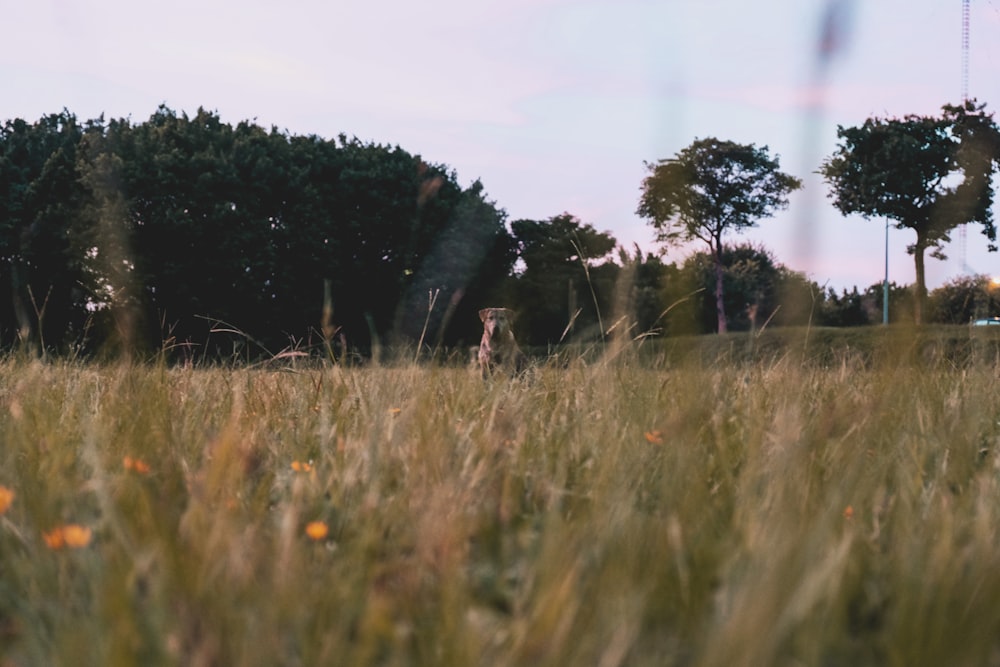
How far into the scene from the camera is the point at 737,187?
141 feet

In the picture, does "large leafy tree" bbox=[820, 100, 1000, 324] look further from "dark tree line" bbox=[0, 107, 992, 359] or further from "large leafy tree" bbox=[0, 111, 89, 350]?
"large leafy tree" bbox=[0, 111, 89, 350]

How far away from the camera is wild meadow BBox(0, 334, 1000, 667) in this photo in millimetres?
1012

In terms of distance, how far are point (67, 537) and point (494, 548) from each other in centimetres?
69

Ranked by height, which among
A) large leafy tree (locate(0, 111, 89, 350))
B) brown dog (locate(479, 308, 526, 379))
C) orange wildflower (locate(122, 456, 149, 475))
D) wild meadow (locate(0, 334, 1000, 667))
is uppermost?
large leafy tree (locate(0, 111, 89, 350))

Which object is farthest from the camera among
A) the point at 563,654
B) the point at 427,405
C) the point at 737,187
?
the point at 737,187

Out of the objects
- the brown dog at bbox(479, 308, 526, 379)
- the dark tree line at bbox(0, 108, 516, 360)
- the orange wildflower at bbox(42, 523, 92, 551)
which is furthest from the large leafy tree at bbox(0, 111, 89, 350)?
the orange wildflower at bbox(42, 523, 92, 551)

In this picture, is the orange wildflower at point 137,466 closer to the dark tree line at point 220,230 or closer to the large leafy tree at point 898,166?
the dark tree line at point 220,230

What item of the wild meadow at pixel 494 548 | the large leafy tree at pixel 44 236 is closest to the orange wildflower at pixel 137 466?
the wild meadow at pixel 494 548

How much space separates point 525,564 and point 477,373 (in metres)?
2.33

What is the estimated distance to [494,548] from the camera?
60.0 inches

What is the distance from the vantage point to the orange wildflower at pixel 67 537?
1.26 metres

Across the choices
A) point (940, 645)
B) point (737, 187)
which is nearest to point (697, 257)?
point (940, 645)

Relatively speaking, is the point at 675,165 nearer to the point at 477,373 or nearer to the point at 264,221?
the point at 477,373

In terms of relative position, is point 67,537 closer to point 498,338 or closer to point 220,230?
point 498,338
